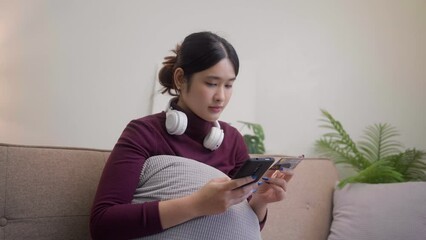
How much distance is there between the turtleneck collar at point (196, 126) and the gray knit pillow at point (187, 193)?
Result: 13 cm

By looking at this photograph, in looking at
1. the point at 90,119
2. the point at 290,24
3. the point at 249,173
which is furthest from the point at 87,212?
the point at 290,24

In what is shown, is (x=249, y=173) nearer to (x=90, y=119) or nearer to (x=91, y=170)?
(x=91, y=170)

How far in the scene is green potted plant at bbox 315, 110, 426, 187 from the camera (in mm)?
1450

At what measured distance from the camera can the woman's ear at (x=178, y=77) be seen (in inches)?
35.6

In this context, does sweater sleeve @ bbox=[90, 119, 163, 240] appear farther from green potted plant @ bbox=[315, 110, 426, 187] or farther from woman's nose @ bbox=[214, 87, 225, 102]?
green potted plant @ bbox=[315, 110, 426, 187]

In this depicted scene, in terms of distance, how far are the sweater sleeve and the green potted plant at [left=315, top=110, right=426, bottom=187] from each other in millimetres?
996

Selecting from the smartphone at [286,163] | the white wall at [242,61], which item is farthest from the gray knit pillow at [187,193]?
the white wall at [242,61]

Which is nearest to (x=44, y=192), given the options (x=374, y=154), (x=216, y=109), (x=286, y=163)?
(x=216, y=109)

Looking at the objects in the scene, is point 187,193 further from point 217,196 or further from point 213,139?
point 213,139

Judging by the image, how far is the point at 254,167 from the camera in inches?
23.1

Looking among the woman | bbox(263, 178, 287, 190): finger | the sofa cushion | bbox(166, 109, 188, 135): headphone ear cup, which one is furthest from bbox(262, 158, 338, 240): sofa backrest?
bbox(166, 109, 188, 135): headphone ear cup

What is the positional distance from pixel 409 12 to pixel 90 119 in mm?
1842

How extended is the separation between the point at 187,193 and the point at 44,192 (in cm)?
41

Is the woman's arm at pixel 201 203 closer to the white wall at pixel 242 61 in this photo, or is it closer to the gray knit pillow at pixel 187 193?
the gray knit pillow at pixel 187 193
